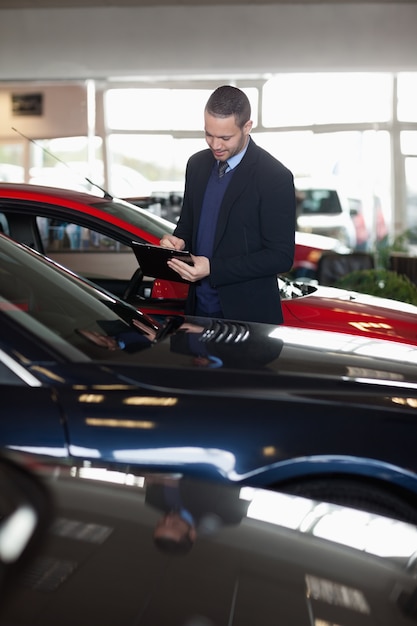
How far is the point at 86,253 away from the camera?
5.14 m

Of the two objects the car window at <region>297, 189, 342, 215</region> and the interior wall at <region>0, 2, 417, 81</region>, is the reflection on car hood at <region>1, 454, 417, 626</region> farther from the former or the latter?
the car window at <region>297, 189, 342, 215</region>

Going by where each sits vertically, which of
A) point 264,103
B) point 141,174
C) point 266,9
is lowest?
point 141,174

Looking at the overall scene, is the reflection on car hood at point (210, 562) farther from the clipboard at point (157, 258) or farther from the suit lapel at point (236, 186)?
the suit lapel at point (236, 186)

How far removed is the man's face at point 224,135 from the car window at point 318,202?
8947mm

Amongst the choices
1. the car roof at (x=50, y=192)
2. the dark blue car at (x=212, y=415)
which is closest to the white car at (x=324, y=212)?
the car roof at (x=50, y=192)

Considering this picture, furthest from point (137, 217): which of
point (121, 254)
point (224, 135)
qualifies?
point (224, 135)

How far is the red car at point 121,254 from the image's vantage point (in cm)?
452

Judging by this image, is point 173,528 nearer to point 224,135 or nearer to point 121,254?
point 224,135

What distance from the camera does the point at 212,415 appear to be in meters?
2.44

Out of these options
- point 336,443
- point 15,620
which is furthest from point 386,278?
point 15,620

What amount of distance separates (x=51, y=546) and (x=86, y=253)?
3856 millimetres

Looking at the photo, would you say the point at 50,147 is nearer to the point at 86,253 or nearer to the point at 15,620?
the point at 86,253

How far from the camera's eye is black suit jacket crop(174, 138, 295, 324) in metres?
3.82

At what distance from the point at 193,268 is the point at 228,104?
637 mm
